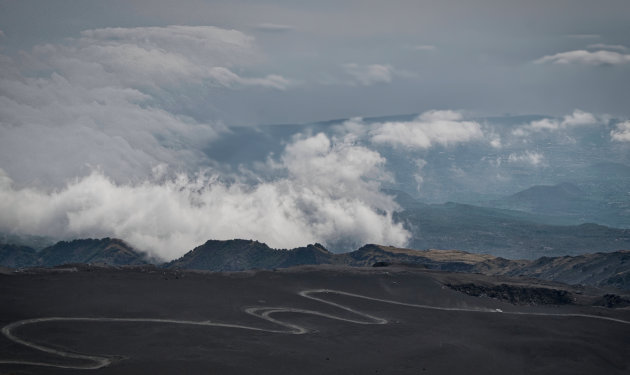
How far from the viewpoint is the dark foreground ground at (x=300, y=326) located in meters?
Answer: 67.5

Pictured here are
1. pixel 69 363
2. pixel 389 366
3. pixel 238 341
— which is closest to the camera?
pixel 69 363

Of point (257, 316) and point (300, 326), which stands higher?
point (257, 316)

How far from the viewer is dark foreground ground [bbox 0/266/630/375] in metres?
67.5

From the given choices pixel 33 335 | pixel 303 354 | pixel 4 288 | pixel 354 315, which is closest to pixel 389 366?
pixel 303 354

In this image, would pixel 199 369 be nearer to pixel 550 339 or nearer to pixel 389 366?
pixel 389 366

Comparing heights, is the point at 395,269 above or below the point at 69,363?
above

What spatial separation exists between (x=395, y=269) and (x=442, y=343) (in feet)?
163

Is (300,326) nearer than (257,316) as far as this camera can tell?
Yes

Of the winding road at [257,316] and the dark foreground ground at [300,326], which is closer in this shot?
the winding road at [257,316]

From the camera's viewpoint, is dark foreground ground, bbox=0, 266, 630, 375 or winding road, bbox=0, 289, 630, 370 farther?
dark foreground ground, bbox=0, 266, 630, 375

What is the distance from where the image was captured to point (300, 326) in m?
84.7

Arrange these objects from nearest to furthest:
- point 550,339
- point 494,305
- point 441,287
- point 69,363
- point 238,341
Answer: point 69,363, point 238,341, point 550,339, point 494,305, point 441,287

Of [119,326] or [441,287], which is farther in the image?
[441,287]

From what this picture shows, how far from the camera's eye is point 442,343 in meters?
79.6
